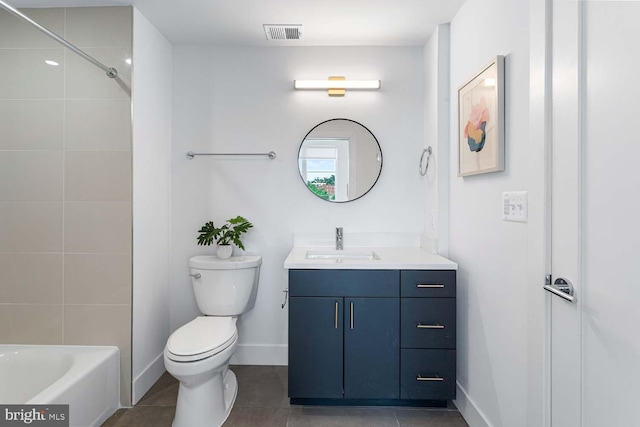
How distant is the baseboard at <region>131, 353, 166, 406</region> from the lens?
198 centimetres

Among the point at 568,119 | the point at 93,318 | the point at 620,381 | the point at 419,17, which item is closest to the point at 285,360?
the point at 93,318

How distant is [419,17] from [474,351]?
1.96m

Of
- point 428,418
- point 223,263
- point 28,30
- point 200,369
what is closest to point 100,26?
point 28,30

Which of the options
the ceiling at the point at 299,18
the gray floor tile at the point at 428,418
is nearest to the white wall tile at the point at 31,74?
the ceiling at the point at 299,18

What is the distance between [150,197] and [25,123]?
2.50ft

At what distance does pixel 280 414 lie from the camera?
190cm

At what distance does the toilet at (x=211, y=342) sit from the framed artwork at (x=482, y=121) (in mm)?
1481

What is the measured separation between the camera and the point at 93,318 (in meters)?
1.94

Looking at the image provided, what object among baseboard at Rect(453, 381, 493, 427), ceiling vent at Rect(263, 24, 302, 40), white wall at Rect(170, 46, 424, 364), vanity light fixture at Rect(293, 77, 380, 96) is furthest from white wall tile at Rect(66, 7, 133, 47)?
baseboard at Rect(453, 381, 493, 427)

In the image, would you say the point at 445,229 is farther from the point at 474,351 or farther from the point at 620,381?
the point at 620,381

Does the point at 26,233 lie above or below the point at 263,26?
below

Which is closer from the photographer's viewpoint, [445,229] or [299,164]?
[445,229]

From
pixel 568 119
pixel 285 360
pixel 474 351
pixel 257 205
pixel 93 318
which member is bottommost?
pixel 285 360

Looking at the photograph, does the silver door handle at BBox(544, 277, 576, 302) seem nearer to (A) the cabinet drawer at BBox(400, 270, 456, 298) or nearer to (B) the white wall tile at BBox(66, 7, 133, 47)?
(A) the cabinet drawer at BBox(400, 270, 456, 298)
